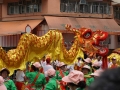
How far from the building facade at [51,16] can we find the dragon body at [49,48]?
1035 centimetres

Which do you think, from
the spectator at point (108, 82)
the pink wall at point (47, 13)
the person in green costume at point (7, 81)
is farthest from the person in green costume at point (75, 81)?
the pink wall at point (47, 13)

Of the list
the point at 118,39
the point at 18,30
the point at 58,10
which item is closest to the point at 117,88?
the point at 18,30

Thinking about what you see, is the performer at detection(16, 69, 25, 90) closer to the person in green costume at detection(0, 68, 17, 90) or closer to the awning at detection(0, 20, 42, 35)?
the person in green costume at detection(0, 68, 17, 90)

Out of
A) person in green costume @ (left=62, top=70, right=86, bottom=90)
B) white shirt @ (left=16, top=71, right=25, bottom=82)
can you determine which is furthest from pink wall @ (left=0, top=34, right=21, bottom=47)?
person in green costume @ (left=62, top=70, right=86, bottom=90)

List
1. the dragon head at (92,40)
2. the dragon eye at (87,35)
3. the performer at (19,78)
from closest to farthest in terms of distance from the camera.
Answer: the dragon head at (92,40) < the dragon eye at (87,35) < the performer at (19,78)

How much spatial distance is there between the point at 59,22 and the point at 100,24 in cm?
285

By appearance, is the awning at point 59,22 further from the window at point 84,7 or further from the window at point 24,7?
the window at point 24,7

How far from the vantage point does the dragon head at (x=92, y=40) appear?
8183mm

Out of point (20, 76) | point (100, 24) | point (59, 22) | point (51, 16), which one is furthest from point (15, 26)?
point (20, 76)

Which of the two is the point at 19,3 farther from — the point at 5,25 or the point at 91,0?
the point at 91,0

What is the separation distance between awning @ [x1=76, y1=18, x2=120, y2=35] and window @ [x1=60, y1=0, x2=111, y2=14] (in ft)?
2.03

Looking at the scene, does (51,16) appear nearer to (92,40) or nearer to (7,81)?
(92,40)

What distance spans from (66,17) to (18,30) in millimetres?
3062

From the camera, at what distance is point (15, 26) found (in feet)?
67.6
